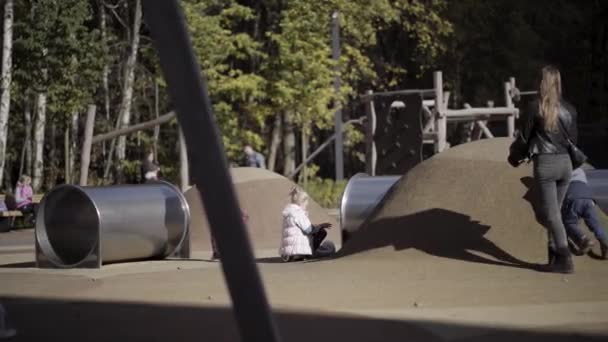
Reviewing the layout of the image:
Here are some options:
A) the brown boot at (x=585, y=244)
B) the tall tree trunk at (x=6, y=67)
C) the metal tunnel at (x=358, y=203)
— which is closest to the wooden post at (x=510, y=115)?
the tall tree trunk at (x=6, y=67)

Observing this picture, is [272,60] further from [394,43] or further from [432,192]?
[432,192]

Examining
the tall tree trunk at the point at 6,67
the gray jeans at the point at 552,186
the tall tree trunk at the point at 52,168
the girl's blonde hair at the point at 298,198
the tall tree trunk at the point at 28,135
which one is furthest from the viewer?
the tall tree trunk at the point at 52,168

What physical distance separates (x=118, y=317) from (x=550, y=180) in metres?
4.23

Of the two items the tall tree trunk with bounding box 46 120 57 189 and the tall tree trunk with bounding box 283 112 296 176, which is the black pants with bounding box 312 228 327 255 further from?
the tall tree trunk with bounding box 283 112 296 176

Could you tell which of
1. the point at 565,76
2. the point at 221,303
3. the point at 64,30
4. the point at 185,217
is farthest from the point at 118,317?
the point at 565,76

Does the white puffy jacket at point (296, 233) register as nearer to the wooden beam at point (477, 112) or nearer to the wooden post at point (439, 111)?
the wooden post at point (439, 111)

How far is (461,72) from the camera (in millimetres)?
45375

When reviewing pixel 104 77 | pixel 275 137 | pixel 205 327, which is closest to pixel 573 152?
pixel 205 327

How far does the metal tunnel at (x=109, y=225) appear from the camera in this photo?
13844 millimetres

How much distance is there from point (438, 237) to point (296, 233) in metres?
2.54

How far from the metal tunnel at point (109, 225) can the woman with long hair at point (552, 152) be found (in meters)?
5.37

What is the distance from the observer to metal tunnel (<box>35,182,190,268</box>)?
13.8m

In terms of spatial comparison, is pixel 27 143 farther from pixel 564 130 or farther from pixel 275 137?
pixel 564 130

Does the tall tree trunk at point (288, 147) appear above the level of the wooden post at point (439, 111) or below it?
below
